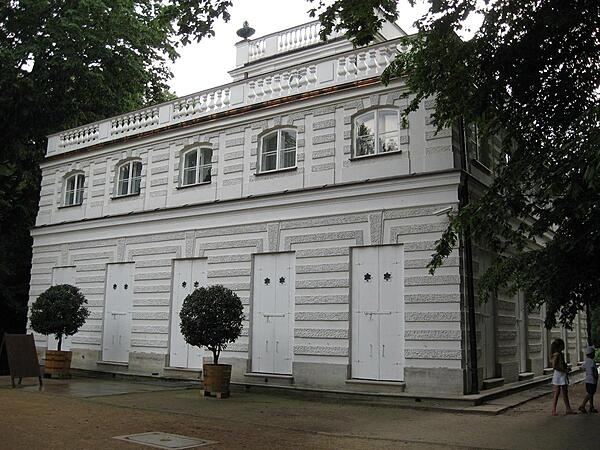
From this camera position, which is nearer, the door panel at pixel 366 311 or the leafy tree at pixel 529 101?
the leafy tree at pixel 529 101

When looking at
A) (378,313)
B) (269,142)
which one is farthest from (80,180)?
(378,313)

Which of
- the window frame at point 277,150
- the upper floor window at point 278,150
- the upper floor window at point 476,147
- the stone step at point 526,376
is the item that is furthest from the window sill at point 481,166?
the stone step at point 526,376

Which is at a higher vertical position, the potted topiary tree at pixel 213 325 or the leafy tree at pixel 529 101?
the leafy tree at pixel 529 101

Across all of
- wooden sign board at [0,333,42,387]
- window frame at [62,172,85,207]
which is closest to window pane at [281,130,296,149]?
wooden sign board at [0,333,42,387]

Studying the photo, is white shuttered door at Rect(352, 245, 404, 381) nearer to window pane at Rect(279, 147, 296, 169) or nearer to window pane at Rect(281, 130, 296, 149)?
window pane at Rect(279, 147, 296, 169)

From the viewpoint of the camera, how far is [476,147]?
54.3 feet

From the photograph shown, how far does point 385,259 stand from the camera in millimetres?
15320

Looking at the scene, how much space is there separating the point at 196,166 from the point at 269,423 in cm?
1021

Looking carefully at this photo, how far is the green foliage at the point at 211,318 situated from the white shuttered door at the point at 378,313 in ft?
10.0

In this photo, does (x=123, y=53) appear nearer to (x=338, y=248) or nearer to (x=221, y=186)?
(x=221, y=186)

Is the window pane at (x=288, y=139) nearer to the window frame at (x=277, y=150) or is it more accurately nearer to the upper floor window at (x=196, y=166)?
the window frame at (x=277, y=150)

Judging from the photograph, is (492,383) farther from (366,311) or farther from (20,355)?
(20,355)

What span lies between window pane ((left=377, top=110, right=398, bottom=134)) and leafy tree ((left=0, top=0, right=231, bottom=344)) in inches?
378

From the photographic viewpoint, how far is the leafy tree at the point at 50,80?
23391 mm
